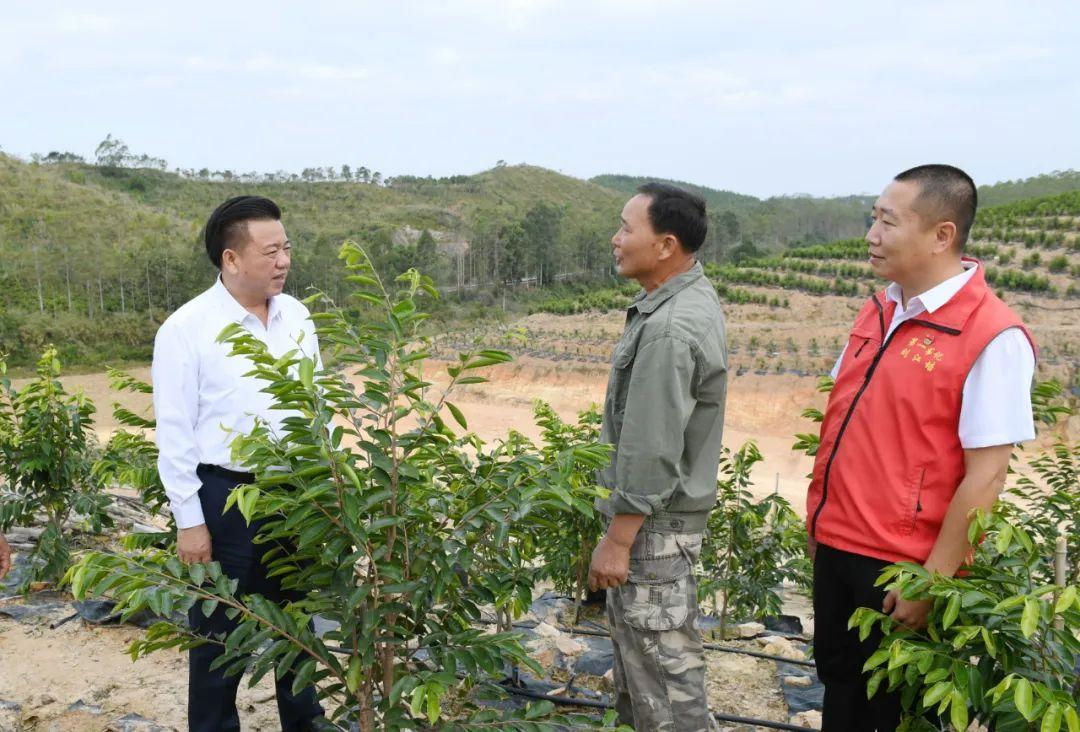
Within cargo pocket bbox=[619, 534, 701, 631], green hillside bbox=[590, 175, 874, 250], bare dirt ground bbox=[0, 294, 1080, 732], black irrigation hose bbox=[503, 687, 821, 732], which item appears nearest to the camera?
cargo pocket bbox=[619, 534, 701, 631]

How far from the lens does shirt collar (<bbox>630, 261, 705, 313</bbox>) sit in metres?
2.30

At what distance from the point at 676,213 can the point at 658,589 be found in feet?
3.54

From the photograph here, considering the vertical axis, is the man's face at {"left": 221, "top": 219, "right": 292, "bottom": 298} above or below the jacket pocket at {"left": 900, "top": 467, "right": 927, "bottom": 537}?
above

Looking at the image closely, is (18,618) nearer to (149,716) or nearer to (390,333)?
(149,716)

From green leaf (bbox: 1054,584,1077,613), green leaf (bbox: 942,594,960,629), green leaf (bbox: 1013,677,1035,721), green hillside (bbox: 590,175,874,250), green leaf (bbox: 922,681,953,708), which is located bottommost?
green leaf (bbox: 922,681,953,708)

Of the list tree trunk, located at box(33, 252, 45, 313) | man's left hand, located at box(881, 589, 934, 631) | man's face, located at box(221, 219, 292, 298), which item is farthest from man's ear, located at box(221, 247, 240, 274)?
tree trunk, located at box(33, 252, 45, 313)

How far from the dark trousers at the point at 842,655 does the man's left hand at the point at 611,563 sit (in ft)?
1.84

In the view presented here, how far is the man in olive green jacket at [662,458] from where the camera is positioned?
2139mm

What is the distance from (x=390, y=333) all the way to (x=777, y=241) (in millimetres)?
60222

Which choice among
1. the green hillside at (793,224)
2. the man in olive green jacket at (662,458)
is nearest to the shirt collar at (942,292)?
the man in olive green jacket at (662,458)

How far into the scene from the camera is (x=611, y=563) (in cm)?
223

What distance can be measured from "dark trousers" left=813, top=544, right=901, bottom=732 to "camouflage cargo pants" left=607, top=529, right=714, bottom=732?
37 centimetres

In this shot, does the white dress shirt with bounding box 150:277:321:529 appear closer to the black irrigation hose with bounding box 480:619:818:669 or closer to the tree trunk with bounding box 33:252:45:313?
the black irrigation hose with bounding box 480:619:818:669

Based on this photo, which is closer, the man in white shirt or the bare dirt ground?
the man in white shirt
